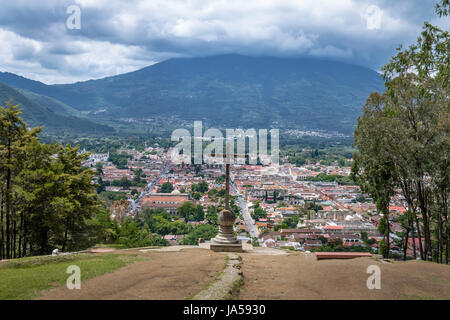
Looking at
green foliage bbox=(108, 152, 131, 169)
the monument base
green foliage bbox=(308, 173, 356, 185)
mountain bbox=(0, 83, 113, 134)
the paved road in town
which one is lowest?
the paved road in town

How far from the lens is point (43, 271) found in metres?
6.35

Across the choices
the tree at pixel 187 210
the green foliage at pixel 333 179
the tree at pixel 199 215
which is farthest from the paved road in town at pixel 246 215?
the green foliage at pixel 333 179

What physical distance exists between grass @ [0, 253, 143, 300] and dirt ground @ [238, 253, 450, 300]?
103 inches

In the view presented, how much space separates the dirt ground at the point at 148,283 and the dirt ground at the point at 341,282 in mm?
754

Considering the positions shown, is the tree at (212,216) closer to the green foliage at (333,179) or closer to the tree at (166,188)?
the tree at (166,188)

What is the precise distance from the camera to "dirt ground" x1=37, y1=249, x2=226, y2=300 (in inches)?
191

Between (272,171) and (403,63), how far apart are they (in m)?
73.7

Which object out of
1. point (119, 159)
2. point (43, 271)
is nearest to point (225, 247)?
point (43, 271)

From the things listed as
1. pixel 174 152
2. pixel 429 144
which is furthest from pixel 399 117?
pixel 174 152

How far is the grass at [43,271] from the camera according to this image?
5.08m

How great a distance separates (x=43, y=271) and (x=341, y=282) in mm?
5074

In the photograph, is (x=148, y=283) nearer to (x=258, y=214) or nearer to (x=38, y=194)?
(x=38, y=194)

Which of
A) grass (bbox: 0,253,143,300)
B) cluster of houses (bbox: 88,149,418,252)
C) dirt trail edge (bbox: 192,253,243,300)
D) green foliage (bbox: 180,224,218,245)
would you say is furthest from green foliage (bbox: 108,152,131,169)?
dirt trail edge (bbox: 192,253,243,300)

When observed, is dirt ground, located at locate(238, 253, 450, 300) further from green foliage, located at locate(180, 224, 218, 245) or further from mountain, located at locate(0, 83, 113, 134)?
mountain, located at locate(0, 83, 113, 134)
